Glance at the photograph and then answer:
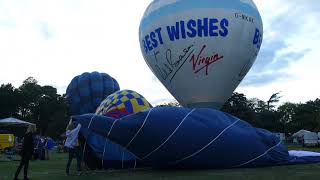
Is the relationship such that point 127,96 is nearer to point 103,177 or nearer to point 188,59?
point 188,59

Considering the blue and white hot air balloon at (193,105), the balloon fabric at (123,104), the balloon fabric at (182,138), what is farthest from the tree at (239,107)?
the balloon fabric at (182,138)

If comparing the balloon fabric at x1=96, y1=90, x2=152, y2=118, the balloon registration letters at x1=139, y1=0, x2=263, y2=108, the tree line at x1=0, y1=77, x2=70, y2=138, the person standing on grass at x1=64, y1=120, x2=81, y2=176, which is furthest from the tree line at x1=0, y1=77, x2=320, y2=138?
the person standing on grass at x1=64, y1=120, x2=81, y2=176

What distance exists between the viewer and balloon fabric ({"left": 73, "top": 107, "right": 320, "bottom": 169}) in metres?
12.9

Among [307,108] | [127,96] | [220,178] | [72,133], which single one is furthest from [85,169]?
[307,108]

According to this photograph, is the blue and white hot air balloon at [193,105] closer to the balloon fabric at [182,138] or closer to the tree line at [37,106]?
the balloon fabric at [182,138]

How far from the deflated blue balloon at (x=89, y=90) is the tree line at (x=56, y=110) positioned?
38309 millimetres

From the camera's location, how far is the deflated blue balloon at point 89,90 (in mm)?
28828

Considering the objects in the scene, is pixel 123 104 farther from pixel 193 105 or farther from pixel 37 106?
pixel 37 106

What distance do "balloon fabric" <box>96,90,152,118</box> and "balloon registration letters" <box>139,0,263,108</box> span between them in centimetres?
273

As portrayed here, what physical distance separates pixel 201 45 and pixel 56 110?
74246 millimetres

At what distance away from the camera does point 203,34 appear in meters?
18.5
